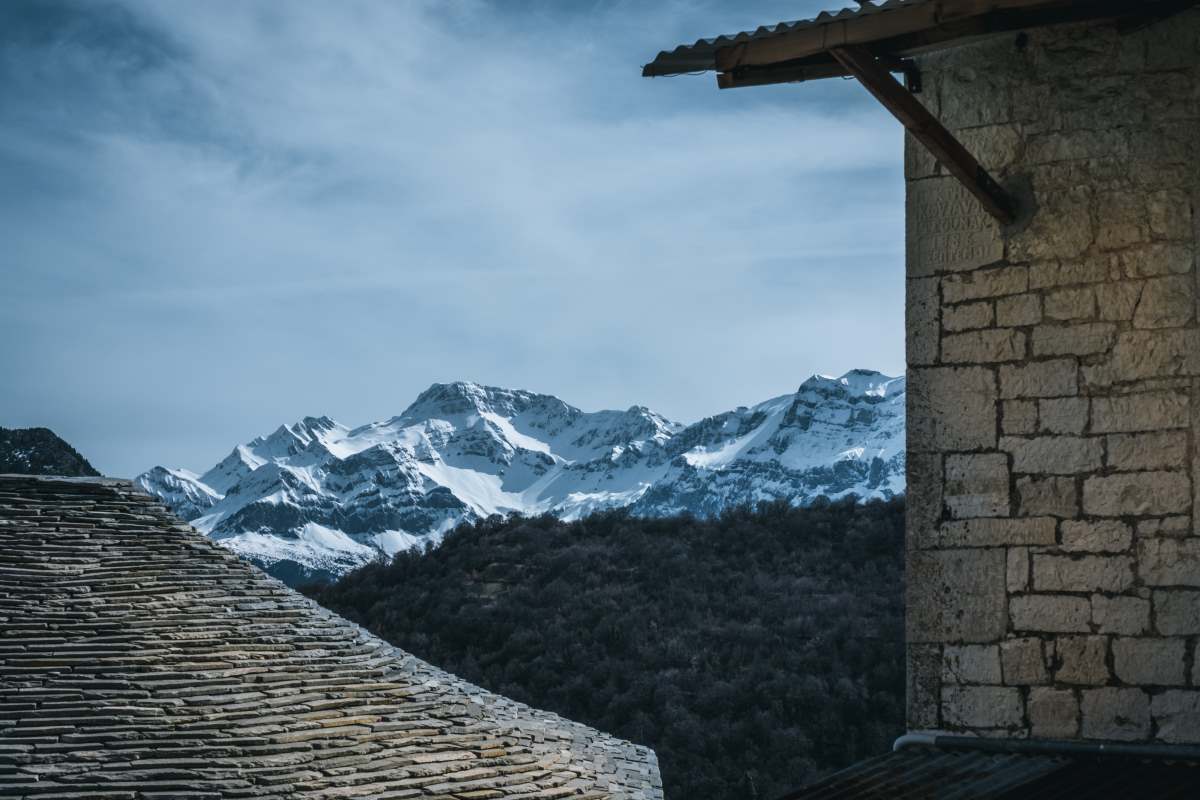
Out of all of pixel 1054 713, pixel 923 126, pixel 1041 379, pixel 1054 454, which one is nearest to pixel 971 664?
pixel 1054 713

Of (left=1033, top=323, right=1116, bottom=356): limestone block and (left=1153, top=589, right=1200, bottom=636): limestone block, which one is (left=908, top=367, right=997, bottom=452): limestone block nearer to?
(left=1033, top=323, right=1116, bottom=356): limestone block

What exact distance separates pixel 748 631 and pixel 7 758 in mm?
19179

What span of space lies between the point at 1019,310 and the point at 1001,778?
69.9 inches

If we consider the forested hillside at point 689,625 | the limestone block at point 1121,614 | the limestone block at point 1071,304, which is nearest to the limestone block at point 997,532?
the limestone block at point 1121,614

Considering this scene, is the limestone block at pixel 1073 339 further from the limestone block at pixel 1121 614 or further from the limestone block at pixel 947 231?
the limestone block at pixel 1121 614

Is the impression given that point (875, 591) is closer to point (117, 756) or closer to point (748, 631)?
point (748, 631)

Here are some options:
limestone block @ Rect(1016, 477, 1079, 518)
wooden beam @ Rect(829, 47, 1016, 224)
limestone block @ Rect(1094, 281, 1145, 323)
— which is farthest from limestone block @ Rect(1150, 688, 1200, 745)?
wooden beam @ Rect(829, 47, 1016, 224)

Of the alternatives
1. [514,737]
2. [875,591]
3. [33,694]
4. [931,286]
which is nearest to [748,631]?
[875,591]

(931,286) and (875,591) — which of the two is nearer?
(931,286)

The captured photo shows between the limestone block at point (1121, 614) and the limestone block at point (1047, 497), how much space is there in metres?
0.34

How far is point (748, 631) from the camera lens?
88.9 ft

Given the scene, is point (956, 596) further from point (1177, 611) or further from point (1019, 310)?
point (1019, 310)

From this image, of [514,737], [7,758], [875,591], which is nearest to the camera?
[7,758]

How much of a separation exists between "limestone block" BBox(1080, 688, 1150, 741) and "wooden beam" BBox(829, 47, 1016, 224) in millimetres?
1855
